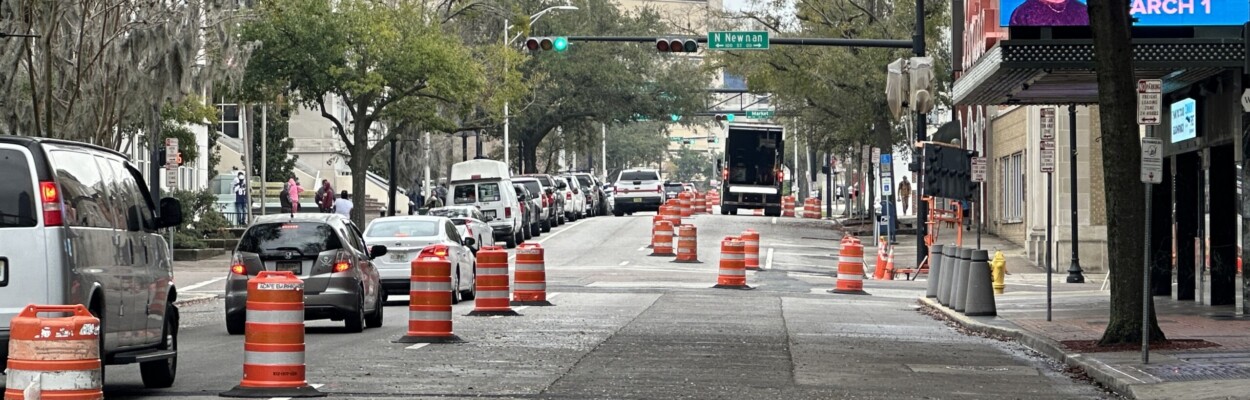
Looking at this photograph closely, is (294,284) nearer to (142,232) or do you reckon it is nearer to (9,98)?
(142,232)

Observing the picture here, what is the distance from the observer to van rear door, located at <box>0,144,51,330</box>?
11.6 metres

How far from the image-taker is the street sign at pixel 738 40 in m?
39.8

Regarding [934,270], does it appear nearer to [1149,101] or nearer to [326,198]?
[1149,101]

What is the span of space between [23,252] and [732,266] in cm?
2176

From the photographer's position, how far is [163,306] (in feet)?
46.8

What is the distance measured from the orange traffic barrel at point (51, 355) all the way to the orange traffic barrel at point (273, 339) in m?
2.99

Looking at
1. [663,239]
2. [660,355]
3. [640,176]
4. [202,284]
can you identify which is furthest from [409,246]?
[640,176]

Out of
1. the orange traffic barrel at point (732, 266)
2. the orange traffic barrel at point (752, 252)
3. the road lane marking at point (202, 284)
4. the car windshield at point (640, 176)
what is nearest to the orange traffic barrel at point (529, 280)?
the orange traffic barrel at point (732, 266)

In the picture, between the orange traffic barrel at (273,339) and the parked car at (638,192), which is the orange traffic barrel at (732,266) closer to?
the orange traffic barrel at (273,339)

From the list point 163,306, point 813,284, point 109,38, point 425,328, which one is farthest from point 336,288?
point 813,284

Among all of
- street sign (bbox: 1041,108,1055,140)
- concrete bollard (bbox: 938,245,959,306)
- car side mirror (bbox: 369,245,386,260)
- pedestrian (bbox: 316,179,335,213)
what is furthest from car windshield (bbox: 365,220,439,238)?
pedestrian (bbox: 316,179,335,213)

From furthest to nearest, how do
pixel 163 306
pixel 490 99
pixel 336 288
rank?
pixel 490 99 < pixel 336 288 < pixel 163 306

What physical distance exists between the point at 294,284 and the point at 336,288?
7448 millimetres

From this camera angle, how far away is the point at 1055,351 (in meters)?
18.4
